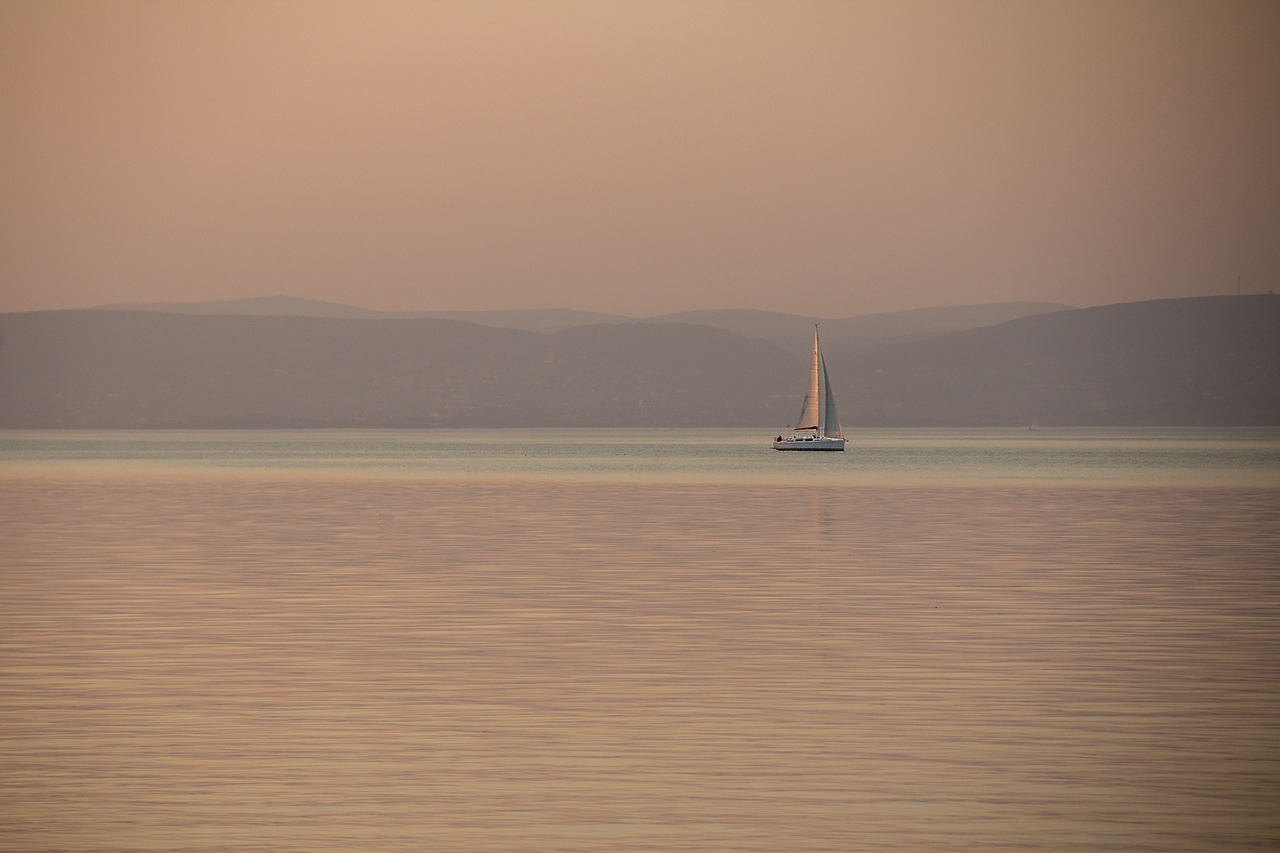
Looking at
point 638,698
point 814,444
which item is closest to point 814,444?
point 814,444

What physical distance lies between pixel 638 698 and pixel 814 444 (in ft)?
546

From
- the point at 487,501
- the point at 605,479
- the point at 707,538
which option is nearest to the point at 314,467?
the point at 605,479

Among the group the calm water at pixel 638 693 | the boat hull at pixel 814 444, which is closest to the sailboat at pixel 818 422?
the boat hull at pixel 814 444

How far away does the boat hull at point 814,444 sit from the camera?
18812 centimetres

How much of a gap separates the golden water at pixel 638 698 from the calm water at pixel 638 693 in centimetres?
7

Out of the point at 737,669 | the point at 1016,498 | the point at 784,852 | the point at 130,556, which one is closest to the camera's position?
the point at 784,852

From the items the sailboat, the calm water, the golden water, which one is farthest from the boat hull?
the golden water

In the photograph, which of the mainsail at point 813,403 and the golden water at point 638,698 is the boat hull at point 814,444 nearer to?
the mainsail at point 813,403

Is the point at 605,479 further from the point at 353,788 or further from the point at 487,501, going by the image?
the point at 353,788

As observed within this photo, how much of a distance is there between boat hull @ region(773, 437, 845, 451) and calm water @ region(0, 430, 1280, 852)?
433 feet

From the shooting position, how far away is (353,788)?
17.4 meters

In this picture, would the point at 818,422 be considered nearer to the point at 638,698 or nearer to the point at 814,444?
the point at 814,444

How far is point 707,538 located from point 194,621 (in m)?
25.9

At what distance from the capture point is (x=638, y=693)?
23.4 metres
